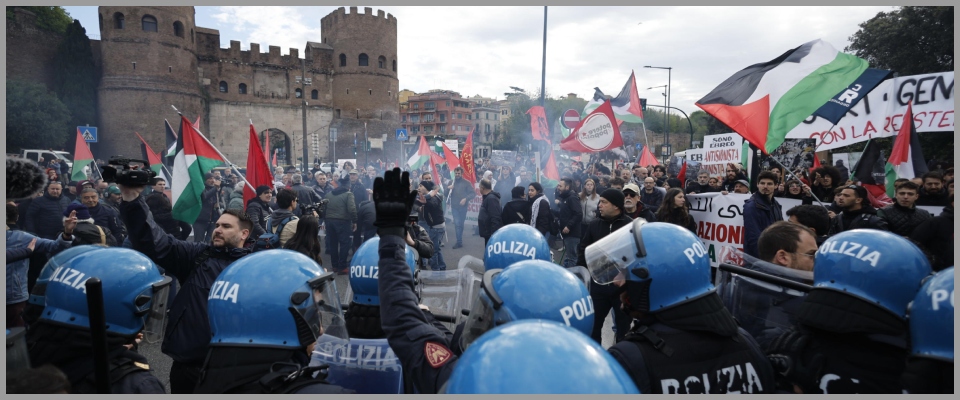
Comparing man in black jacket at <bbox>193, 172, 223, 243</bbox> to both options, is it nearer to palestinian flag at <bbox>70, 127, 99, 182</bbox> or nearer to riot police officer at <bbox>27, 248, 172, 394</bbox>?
palestinian flag at <bbox>70, 127, 99, 182</bbox>

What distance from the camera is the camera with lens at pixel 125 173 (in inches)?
115

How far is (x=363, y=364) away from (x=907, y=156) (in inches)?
287

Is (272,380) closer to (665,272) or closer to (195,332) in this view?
(195,332)

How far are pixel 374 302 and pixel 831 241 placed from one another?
7.41 ft

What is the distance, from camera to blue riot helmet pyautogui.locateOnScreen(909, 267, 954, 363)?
1.60 meters

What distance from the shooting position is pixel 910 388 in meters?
1.63

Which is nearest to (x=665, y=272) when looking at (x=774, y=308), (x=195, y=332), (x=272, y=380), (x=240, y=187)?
(x=774, y=308)

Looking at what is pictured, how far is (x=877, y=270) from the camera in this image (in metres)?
1.93

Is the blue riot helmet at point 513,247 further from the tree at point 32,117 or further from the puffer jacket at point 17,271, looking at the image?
the tree at point 32,117

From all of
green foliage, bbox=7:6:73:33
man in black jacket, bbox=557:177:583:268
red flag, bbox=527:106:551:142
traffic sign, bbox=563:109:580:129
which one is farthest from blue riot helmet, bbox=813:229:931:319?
green foliage, bbox=7:6:73:33


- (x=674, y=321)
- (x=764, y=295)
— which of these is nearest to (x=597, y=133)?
(x=764, y=295)

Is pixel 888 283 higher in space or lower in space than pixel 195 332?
higher

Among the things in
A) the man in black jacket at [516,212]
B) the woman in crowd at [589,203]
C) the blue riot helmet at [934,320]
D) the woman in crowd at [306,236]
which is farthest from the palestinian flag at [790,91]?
the woman in crowd at [306,236]

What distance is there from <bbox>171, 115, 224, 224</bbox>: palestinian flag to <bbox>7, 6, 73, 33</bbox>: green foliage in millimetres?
38187
